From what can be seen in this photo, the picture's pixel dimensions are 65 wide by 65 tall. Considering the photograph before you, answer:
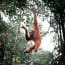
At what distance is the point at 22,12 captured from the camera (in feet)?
17.1

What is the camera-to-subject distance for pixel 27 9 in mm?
4934

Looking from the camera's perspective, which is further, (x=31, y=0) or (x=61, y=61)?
(x=31, y=0)

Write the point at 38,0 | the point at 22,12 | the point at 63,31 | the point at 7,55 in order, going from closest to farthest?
the point at 63,31, the point at 38,0, the point at 22,12, the point at 7,55

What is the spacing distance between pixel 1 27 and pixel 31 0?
1.71 meters

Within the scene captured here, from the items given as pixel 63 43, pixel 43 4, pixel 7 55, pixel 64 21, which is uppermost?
pixel 43 4

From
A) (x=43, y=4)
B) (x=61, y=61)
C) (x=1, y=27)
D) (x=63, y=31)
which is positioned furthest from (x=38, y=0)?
(x=1, y=27)

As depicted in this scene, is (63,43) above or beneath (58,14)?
beneath

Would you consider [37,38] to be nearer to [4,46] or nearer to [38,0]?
[38,0]

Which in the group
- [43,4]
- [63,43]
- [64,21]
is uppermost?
[43,4]

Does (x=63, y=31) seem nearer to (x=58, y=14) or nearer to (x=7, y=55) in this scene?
(x=58, y=14)

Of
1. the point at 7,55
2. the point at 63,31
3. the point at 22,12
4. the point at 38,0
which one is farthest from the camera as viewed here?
the point at 7,55

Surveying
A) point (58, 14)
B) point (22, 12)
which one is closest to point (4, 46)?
point (22, 12)

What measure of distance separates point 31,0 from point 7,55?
179 cm

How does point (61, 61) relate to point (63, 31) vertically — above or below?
below
